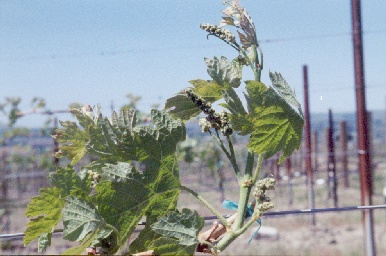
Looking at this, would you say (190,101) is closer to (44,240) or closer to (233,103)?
(233,103)

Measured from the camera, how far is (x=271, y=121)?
2.06 feet

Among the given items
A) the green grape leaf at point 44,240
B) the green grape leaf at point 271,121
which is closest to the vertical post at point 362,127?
the green grape leaf at point 271,121

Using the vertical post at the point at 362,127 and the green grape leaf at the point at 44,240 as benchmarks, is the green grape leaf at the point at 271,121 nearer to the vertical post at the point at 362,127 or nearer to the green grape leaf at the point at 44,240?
the green grape leaf at the point at 44,240

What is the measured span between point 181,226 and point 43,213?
0.18 metres

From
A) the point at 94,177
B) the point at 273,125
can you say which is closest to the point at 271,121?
the point at 273,125

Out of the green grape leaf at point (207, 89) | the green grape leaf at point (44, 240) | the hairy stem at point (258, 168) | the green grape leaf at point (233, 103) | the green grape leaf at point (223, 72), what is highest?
the green grape leaf at point (223, 72)

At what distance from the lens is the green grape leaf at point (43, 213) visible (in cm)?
63

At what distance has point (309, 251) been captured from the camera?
4.93 m

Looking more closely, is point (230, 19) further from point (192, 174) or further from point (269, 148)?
point (192, 174)

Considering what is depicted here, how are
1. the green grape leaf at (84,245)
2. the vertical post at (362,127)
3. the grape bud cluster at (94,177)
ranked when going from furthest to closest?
the vertical post at (362,127)
the grape bud cluster at (94,177)
the green grape leaf at (84,245)

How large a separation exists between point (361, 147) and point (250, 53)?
334 cm

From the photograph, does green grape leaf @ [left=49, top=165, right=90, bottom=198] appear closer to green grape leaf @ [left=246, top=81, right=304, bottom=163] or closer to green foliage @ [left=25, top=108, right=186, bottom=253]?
green foliage @ [left=25, top=108, right=186, bottom=253]

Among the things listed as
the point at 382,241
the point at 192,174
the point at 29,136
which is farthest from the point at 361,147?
the point at 192,174

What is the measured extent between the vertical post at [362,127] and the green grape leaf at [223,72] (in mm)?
3242
